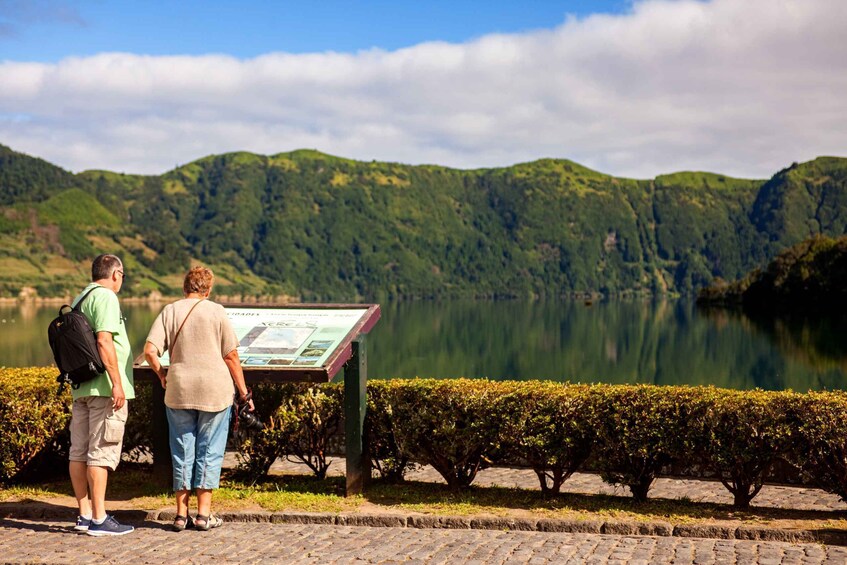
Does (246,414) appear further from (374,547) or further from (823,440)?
(823,440)

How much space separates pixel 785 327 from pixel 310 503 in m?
90.6

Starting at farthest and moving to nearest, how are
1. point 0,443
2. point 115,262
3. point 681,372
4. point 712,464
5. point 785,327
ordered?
point 785,327, point 681,372, point 0,443, point 712,464, point 115,262

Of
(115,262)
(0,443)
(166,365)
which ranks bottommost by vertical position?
(0,443)

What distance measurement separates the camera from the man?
858 cm

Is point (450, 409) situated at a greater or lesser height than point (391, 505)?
greater

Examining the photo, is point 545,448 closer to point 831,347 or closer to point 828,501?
point 828,501

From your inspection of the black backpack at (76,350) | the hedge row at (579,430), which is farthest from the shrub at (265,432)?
the black backpack at (76,350)

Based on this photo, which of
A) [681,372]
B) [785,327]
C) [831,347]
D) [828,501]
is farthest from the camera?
[785,327]

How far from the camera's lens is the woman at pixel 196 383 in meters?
8.67

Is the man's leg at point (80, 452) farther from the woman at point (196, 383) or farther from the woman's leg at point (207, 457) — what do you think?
the woman's leg at point (207, 457)

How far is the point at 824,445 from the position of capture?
30.4 feet

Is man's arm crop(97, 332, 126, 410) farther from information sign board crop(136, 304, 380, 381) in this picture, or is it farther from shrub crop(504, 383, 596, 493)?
shrub crop(504, 383, 596, 493)

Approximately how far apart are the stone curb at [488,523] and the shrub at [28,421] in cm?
97

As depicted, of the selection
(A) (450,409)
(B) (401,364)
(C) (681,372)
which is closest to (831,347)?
(C) (681,372)
